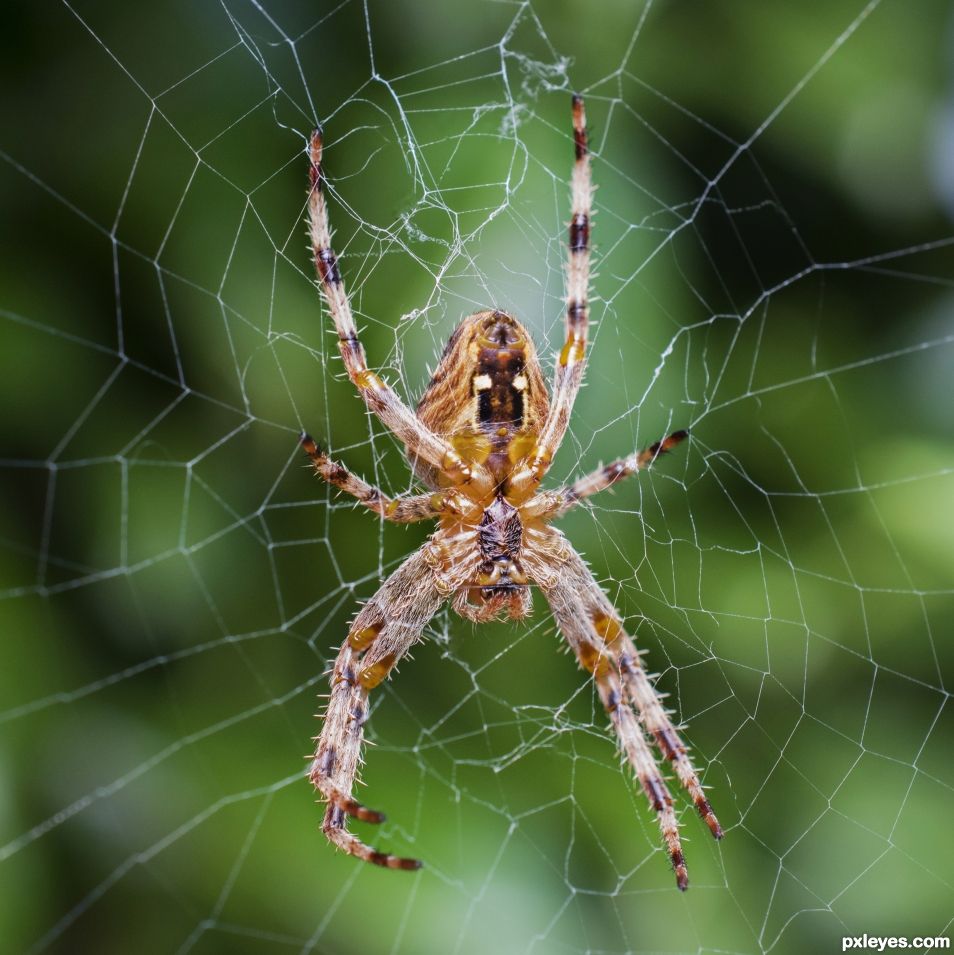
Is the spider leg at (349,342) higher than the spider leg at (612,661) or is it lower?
higher

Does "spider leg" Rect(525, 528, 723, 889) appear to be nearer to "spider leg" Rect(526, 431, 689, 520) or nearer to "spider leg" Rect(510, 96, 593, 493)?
"spider leg" Rect(526, 431, 689, 520)

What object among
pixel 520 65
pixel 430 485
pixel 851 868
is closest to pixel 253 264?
pixel 430 485

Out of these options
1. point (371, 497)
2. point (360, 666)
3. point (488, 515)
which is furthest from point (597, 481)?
point (360, 666)

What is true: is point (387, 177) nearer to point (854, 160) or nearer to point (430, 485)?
point (430, 485)

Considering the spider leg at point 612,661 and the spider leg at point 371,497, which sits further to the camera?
the spider leg at point 612,661

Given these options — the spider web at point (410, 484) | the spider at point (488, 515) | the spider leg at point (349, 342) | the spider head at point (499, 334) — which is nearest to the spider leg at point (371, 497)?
the spider at point (488, 515)

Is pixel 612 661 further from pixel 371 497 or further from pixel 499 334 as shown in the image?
pixel 499 334

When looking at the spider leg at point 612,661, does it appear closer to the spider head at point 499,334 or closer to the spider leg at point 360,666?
the spider leg at point 360,666
